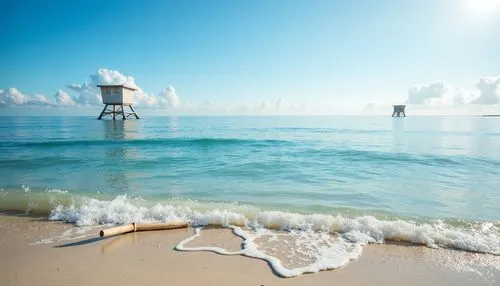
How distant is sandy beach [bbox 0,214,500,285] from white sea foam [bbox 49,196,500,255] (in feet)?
1.11

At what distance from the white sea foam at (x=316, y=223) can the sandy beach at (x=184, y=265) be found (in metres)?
0.34

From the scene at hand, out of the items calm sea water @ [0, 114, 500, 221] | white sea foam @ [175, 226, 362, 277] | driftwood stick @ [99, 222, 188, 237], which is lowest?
calm sea water @ [0, 114, 500, 221]

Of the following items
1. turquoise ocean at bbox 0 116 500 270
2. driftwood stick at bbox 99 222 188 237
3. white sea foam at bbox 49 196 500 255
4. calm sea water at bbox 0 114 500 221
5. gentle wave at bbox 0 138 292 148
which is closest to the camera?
driftwood stick at bbox 99 222 188 237

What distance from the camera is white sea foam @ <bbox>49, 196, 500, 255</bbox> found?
5695mm

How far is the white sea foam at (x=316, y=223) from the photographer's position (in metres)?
5.70

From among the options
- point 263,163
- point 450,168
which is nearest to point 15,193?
point 263,163

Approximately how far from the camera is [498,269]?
4586 millimetres

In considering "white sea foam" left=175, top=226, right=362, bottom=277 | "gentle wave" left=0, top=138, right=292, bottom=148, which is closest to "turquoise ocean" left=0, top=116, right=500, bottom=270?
"white sea foam" left=175, top=226, right=362, bottom=277

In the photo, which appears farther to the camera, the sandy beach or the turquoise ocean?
the turquoise ocean

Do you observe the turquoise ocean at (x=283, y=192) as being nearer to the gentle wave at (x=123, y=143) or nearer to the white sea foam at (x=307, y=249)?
the white sea foam at (x=307, y=249)

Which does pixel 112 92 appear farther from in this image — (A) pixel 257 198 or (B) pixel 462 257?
(B) pixel 462 257

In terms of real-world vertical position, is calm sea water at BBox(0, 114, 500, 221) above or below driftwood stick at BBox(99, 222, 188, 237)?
below

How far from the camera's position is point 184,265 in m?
4.61

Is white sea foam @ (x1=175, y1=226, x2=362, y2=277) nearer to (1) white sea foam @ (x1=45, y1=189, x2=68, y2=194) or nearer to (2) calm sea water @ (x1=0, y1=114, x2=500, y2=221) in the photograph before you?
(2) calm sea water @ (x1=0, y1=114, x2=500, y2=221)
